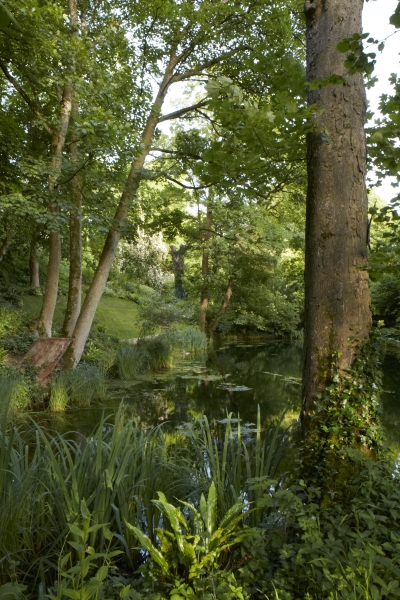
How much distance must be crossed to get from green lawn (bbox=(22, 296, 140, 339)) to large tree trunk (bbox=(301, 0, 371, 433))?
10221mm

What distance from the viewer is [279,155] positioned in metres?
2.65

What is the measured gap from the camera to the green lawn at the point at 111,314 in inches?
520

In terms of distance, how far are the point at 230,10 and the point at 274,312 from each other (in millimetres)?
14850

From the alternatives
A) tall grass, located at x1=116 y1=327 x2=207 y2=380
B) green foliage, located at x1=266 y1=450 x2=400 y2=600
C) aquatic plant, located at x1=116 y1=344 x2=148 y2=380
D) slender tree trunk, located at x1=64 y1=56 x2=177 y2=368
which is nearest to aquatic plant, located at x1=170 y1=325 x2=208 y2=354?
tall grass, located at x1=116 y1=327 x2=207 y2=380

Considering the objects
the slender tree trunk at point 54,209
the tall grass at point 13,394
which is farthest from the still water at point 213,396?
the slender tree trunk at point 54,209

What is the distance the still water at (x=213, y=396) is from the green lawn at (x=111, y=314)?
258cm

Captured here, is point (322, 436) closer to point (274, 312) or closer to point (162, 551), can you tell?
point (162, 551)

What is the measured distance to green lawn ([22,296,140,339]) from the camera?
13.2 meters

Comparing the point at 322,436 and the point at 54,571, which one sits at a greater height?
the point at 322,436

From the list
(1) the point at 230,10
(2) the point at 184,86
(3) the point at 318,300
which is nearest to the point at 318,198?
(3) the point at 318,300

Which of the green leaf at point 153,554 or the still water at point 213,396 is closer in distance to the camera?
the green leaf at point 153,554

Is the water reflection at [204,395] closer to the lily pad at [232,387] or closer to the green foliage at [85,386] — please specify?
the lily pad at [232,387]

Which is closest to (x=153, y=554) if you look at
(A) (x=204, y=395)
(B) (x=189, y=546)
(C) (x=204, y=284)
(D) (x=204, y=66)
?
(B) (x=189, y=546)

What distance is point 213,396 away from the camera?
8.46 meters
